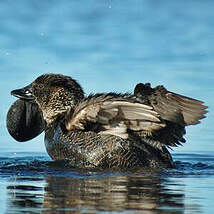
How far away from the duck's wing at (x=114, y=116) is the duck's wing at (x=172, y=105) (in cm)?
40

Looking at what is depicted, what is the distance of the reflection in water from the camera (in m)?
4.71

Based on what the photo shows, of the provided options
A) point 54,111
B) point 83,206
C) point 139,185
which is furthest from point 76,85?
point 83,206

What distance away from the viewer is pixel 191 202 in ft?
17.2

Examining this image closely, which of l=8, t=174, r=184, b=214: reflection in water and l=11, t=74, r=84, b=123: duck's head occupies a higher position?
l=11, t=74, r=84, b=123: duck's head

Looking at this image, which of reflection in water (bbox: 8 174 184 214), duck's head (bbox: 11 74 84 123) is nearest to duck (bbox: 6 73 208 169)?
duck's head (bbox: 11 74 84 123)

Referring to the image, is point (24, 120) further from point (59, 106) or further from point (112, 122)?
point (112, 122)

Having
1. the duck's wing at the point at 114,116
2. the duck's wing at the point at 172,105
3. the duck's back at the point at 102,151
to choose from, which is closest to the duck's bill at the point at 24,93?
the duck's back at the point at 102,151

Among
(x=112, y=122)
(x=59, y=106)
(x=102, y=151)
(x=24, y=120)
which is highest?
(x=59, y=106)

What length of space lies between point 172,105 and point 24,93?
301cm

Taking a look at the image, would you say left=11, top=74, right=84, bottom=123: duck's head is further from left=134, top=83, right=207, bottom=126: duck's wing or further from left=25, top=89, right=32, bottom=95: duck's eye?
left=134, top=83, right=207, bottom=126: duck's wing

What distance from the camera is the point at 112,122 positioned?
8828mm

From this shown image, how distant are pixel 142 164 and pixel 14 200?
3.94 meters

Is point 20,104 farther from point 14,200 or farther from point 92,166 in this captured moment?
point 14,200

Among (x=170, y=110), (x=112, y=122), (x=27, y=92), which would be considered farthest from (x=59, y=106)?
(x=170, y=110)
